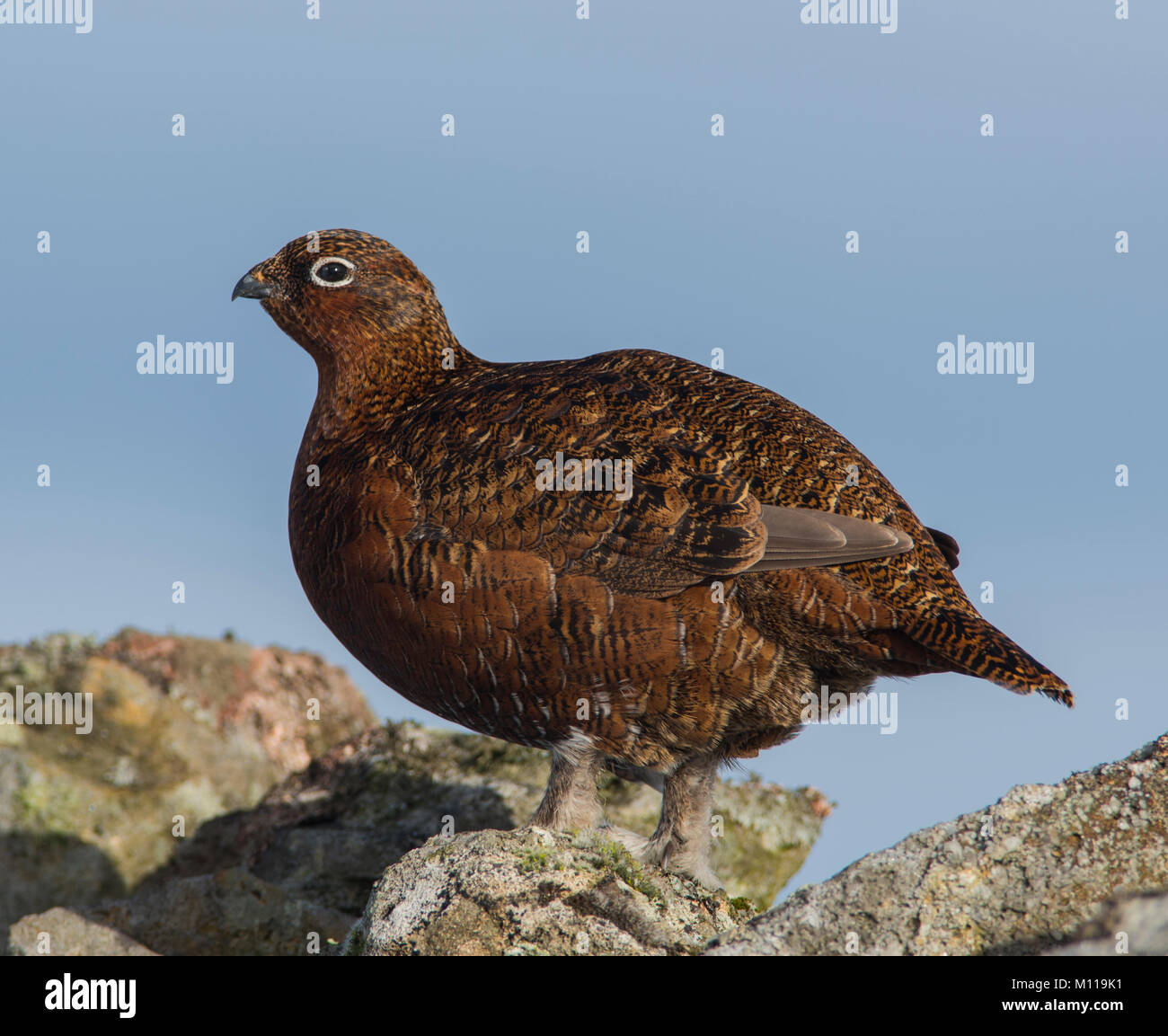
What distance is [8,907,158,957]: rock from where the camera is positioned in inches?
304

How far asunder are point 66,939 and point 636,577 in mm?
5002

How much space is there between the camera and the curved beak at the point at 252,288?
815 cm

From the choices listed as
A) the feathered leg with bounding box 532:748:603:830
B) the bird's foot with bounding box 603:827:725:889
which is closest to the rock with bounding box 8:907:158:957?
the feathered leg with bounding box 532:748:603:830

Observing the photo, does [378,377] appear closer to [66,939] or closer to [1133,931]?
[66,939]

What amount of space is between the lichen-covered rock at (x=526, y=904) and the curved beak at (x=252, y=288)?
4.24 meters

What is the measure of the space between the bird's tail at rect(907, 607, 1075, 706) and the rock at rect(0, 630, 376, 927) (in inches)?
320

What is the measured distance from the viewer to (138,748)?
11.5 meters

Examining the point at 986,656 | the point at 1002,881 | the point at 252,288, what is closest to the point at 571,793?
the point at 986,656

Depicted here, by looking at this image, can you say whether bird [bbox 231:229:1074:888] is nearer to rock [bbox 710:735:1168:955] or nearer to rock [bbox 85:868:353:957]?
rock [bbox 710:735:1168:955]

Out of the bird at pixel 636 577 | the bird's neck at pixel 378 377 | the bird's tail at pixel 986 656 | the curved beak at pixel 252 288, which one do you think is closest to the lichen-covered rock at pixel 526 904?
the bird at pixel 636 577

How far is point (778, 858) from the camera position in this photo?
10242 mm

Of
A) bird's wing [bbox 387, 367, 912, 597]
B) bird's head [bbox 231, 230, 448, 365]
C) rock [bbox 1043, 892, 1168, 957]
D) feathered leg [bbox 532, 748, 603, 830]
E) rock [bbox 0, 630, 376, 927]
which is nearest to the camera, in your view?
rock [bbox 1043, 892, 1168, 957]

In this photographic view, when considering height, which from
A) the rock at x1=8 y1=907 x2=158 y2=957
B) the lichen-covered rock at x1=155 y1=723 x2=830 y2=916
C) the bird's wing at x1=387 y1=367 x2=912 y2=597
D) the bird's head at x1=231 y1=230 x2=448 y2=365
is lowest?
the rock at x1=8 y1=907 x2=158 y2=957
